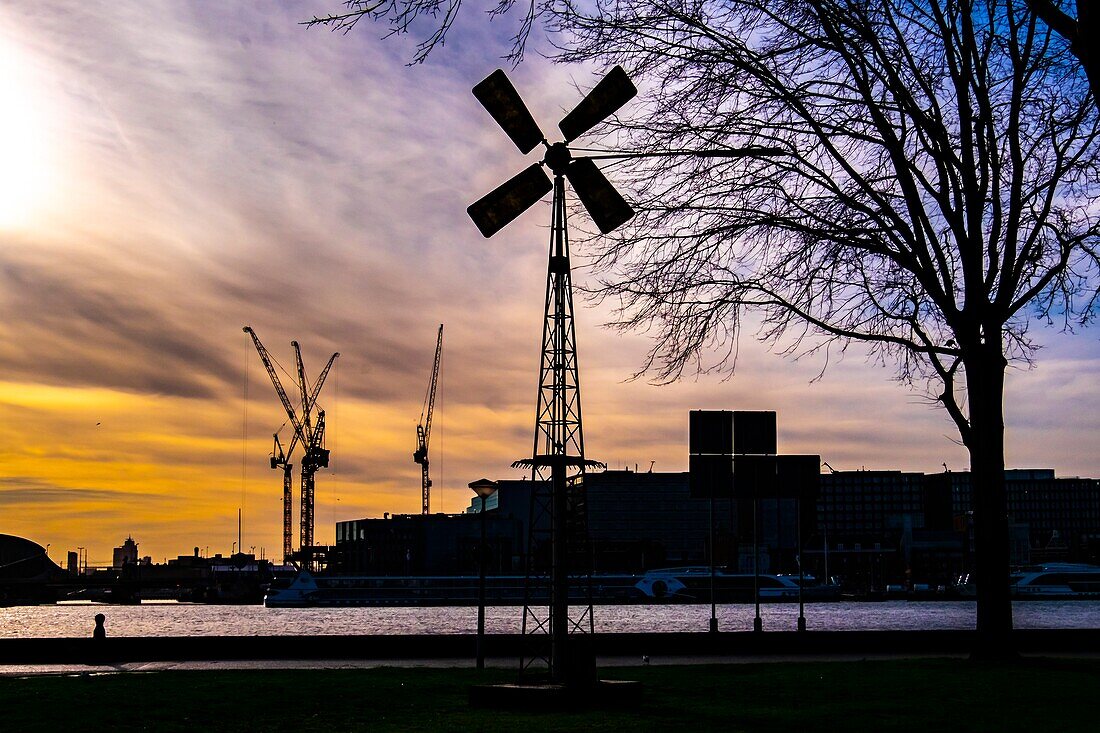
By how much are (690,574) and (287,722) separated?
180284 mm

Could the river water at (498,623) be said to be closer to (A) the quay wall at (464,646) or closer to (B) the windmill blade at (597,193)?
(A) the quay wall at (464,646)

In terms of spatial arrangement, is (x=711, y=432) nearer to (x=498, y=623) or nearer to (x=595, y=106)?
(x=595, y=106)

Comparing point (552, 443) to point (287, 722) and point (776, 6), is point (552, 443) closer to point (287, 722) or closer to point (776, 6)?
point (287, 722)

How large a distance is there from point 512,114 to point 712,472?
2173cm

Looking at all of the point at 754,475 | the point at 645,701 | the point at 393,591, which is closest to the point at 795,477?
the point at 754,475

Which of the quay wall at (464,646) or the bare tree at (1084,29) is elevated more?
the bare tree at (1084,29)

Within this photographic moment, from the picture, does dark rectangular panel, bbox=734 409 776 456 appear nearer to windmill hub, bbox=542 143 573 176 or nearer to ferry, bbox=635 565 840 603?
windmill hub, bbox=542 143 573 176

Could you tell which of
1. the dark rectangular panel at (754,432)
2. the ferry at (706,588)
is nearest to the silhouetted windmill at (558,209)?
the dark rectangular panel at (754,432)

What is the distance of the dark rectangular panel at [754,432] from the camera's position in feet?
131

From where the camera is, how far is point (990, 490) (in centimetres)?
2745

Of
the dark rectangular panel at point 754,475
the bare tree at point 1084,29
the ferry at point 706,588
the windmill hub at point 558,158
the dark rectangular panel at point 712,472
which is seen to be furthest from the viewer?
the ferry at point 706,588

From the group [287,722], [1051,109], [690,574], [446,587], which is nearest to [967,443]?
[1051,109]

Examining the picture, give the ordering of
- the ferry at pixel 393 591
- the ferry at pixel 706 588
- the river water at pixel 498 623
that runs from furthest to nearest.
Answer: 1. the ferry at pixel 706 588
2. the ferry at pixel 393 591
3. the river water at pixel 498 623

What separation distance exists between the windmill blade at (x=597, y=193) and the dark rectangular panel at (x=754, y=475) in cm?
2072
